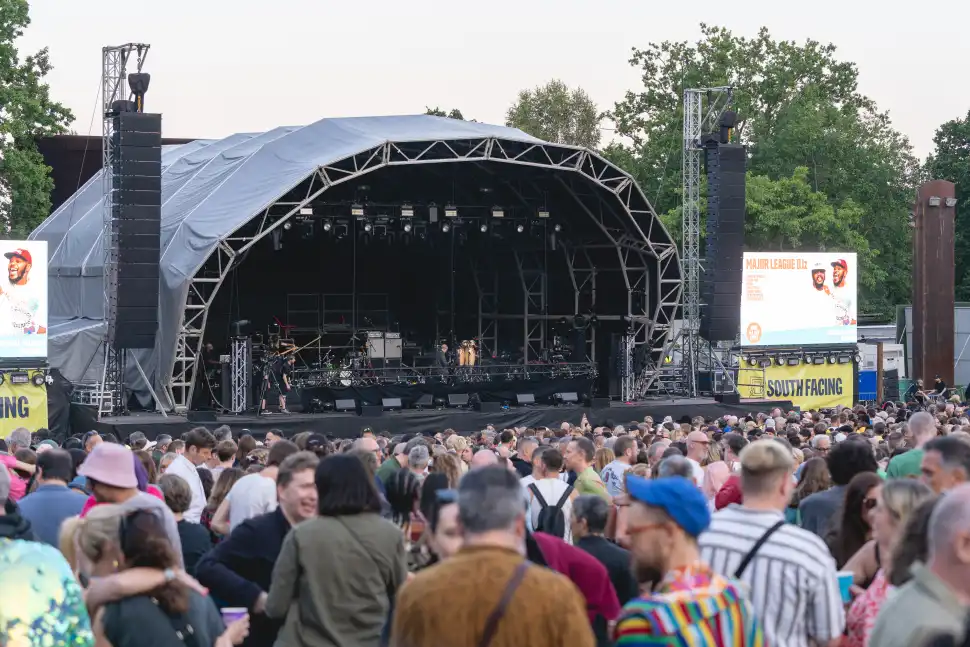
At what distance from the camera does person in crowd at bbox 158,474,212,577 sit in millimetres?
6293

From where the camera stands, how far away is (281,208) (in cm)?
2480

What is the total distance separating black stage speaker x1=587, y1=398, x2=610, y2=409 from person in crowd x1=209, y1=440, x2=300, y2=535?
18.6 m

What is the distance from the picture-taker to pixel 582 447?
7625mm

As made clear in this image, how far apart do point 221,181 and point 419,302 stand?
20.8 ft

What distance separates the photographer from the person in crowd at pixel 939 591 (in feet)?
10.1

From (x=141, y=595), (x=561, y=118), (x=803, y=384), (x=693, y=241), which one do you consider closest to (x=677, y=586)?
(x=141, y=595)

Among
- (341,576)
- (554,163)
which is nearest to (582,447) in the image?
(341,576)

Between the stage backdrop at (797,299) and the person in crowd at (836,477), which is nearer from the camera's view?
the person in crowd at (836,477)

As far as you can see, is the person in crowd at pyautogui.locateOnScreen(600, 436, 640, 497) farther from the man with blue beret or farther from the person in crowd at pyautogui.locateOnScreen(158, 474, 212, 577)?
the man with blue beret

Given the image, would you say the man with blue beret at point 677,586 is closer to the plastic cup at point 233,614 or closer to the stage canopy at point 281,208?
the plastic cup at point 233,614

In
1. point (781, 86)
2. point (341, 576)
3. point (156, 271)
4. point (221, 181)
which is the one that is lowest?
point (341, 576)

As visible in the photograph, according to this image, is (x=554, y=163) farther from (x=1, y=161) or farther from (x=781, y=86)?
(x=781, y=86)

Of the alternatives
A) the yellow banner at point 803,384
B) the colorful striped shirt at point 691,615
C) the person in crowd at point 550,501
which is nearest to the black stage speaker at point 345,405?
the yellow banner at point 803,384

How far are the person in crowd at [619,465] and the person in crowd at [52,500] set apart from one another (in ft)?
11.1
